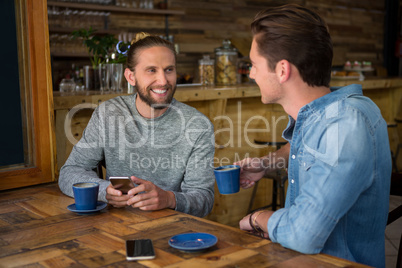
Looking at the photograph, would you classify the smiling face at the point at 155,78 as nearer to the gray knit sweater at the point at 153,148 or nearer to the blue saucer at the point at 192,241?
the gray knit sweater at the point at 153,148

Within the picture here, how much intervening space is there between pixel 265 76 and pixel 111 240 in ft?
2.14

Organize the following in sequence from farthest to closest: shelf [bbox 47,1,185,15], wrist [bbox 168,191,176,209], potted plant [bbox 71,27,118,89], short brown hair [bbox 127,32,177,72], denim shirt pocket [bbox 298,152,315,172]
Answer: shelf [bbox 47,1,185,15] → potted plant [bbox 71,27,118,89] → short brown hair [bbox 127,32,177,72] → wrist [bbox 168,191,176,209] → denim shirt pocket [bbox 298,152,315,172]

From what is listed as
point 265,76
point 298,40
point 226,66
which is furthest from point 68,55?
point 298,40

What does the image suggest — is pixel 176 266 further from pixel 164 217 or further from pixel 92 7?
pixel 92 7

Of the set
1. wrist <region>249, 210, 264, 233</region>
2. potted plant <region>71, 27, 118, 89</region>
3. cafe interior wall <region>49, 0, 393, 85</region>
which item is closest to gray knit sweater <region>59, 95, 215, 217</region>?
wrist <region>249, 210, 264, 233</region>

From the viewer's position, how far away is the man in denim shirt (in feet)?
3.81

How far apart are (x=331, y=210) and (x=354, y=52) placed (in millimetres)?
7741

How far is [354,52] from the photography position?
27.3ft

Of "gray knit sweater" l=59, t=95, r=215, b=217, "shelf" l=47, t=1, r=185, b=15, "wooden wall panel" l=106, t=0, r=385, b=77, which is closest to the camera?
"gray knit sweater" l=59, t=95, r=215, b=217

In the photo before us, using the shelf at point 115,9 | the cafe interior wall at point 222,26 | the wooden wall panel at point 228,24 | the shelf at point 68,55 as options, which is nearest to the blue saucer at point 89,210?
the cafe interior wall at point 222,26

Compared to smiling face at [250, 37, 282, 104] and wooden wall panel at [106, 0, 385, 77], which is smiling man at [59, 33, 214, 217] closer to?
smiling face at [250, 37, 282, 104]

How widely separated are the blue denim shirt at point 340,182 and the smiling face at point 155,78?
31.2 inches

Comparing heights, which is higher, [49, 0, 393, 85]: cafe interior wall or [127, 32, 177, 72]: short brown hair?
[49, 0, 393, 85]: cafe interior wall

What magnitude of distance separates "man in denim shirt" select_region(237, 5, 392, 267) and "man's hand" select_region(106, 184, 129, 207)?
43 centimetres
